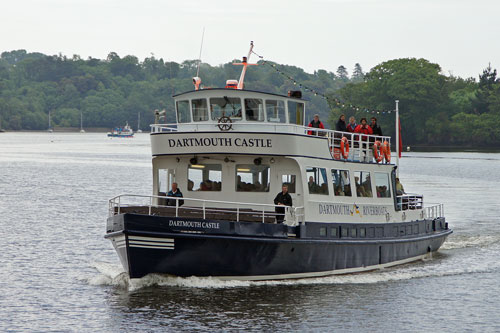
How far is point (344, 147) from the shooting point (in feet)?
87.1

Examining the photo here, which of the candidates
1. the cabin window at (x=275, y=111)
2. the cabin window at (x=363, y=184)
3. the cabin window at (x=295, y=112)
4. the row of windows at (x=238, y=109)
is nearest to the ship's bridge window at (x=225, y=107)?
the row of windows at (x=238, y=109)

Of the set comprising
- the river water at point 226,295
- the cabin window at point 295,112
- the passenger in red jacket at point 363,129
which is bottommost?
the river water at point 226,295

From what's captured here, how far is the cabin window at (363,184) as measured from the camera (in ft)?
90.1

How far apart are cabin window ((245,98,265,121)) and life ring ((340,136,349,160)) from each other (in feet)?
Result: 9.05

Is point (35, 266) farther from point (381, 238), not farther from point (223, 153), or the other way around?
point (381, 238)

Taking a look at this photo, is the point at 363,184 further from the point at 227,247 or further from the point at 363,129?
the point at 227,247

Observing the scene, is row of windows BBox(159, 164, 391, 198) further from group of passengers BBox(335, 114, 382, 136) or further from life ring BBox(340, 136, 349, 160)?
group of passengers BBox(335, 114, 382, 136)

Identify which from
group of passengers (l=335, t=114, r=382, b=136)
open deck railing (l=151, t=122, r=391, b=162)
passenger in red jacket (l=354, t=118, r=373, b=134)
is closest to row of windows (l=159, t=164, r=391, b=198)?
open deck railing (l=151, t=122, r=391, b=162)

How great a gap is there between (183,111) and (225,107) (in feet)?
5.21

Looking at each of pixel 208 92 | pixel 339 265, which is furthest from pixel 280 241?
pixel 208 92

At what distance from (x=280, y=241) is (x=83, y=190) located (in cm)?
4207

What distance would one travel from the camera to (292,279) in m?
24.8

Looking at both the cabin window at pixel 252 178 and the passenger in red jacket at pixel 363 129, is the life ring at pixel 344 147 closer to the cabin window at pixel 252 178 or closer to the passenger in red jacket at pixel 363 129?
the passenger in red jacket at pixel 363 129

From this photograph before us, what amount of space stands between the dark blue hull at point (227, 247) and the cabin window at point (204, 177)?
111 inches
